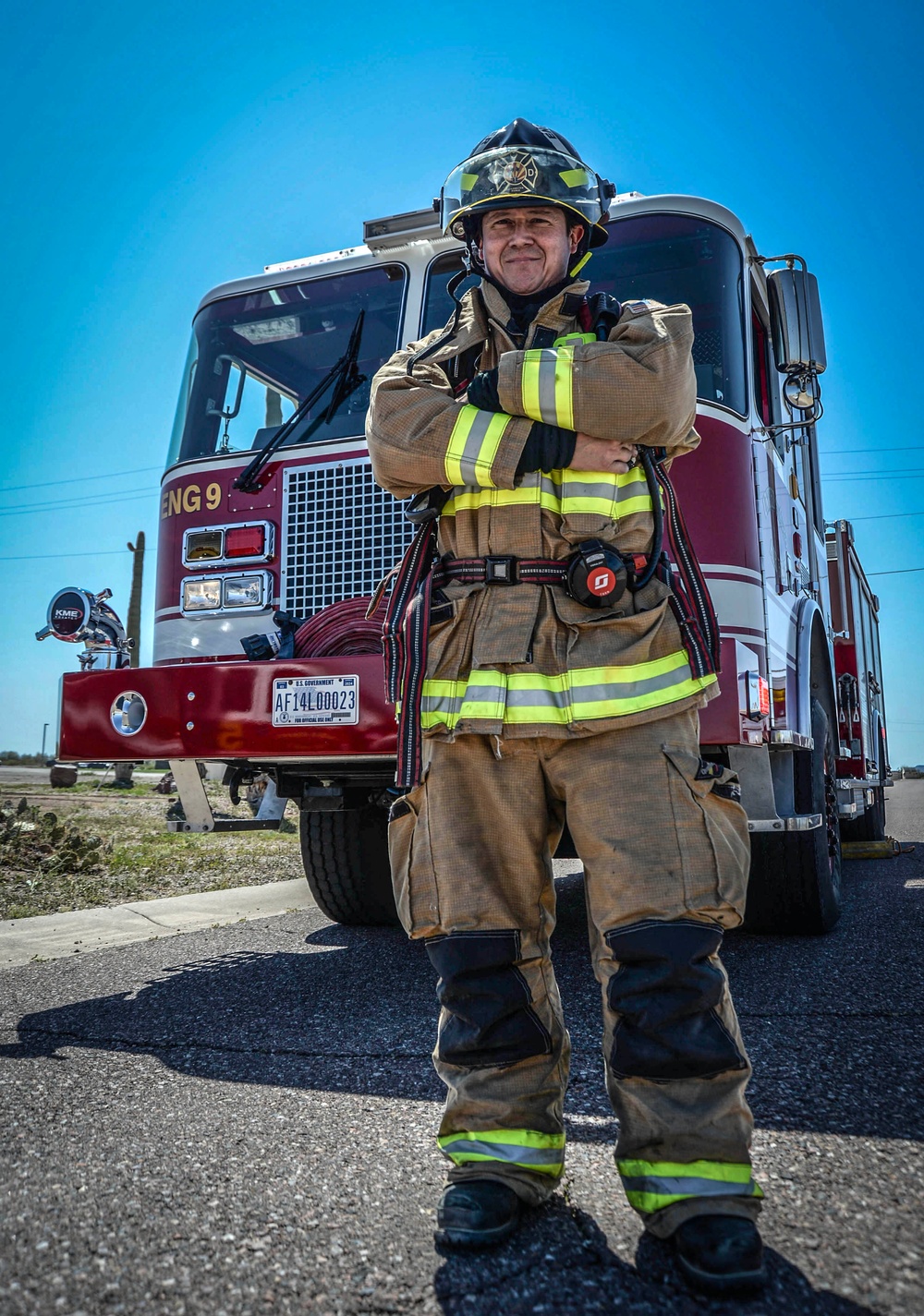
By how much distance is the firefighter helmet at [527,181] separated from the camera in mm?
2119

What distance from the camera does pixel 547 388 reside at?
75.2 inches

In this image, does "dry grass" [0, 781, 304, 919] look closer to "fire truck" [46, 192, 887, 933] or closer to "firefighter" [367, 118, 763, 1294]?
"fire truck" [46, 192, 887, 933]

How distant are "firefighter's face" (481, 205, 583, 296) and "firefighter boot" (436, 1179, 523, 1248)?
169 cm

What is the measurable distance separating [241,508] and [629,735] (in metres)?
2.75

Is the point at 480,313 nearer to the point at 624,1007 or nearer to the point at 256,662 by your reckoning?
the point at 624,1007

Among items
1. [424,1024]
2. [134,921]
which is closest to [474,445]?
[424,1024]

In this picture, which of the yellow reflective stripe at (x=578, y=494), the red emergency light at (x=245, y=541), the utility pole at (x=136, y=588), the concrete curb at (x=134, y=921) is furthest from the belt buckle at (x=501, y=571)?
the utility pole at (x=136, y=588)

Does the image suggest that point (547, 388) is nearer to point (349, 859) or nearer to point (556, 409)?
point (556, 409)

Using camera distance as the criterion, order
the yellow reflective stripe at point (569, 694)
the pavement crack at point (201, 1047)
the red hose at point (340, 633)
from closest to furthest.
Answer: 1. the yellow reflective stripe at point (569, 694)
2. the pavement crack at point (201, 1047)
3. the red hose at point (340, 633)

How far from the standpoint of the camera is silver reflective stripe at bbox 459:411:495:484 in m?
1.94

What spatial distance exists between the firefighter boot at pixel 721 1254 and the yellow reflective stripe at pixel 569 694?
81cm

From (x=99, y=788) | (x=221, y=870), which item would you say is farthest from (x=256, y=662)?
(x=99, y=788)

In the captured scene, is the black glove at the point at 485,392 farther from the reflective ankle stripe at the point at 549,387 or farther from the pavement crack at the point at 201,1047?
the pavement crack at the point at 201,1047

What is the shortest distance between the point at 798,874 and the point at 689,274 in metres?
2.34
